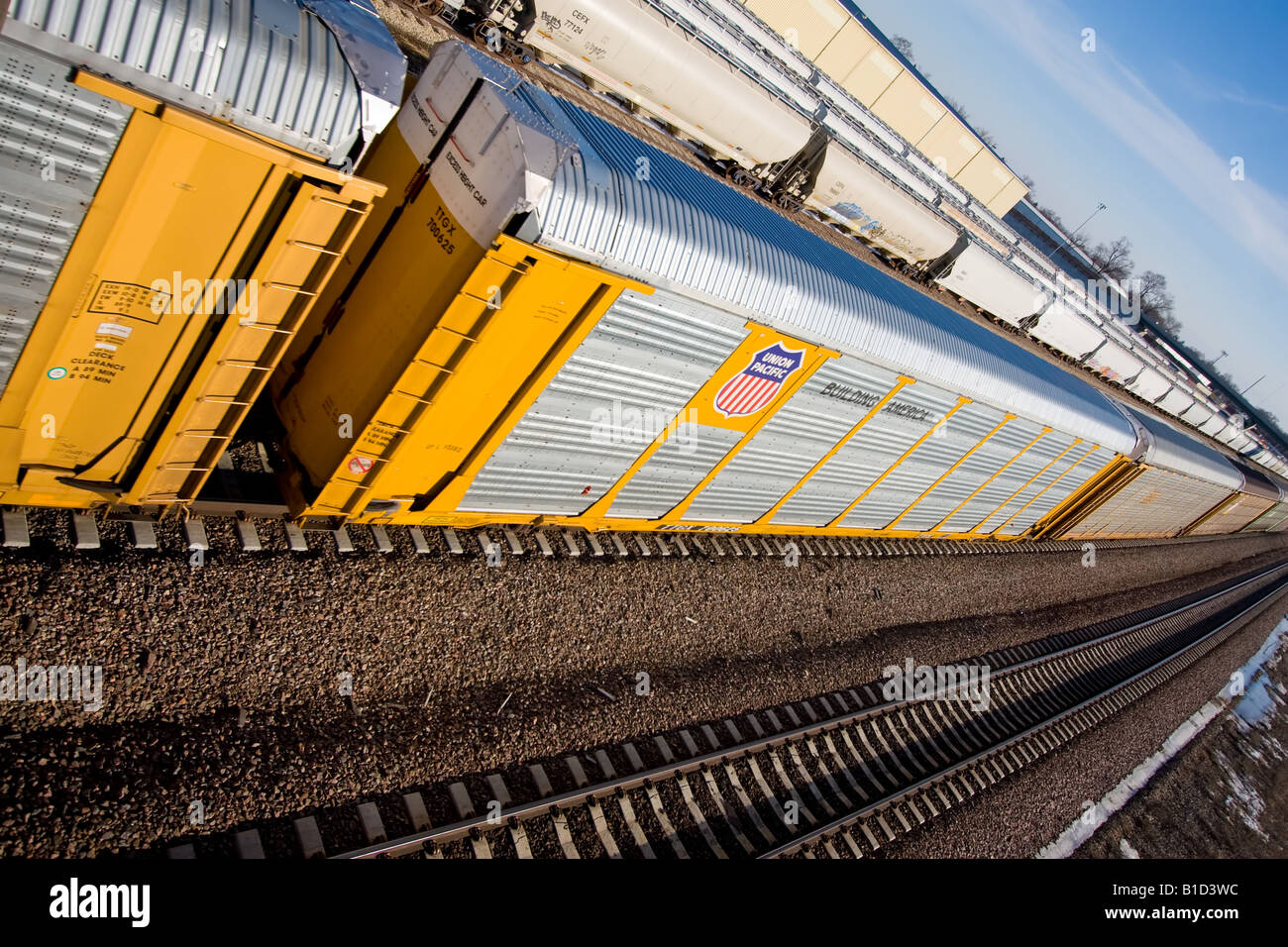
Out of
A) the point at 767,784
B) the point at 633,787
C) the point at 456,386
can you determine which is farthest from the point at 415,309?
the point at 767,784

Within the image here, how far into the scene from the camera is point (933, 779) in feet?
34.0

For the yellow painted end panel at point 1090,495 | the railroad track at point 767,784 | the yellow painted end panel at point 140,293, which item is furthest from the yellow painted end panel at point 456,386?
the yellow painted end panel at point 1090,495

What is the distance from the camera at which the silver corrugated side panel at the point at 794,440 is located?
911cm

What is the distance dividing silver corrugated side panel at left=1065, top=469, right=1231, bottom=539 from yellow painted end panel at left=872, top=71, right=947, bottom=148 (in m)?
21.7

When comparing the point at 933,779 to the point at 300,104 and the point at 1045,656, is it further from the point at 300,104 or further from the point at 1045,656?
the point at 300,104

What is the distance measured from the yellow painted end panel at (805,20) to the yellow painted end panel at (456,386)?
25879 millimetres

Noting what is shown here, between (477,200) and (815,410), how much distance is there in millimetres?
5397

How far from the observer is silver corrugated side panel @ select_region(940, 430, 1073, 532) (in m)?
14.6

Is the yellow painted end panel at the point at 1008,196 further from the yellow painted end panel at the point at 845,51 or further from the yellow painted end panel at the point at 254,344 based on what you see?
the yellow painted end panel at the point at 254,344

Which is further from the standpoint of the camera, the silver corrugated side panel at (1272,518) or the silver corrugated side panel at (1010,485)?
the silver corrugated side panel at (1272,518)

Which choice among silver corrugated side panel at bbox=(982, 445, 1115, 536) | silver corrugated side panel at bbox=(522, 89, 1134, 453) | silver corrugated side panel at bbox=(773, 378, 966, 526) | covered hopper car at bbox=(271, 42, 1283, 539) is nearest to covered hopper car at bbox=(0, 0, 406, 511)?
covered hopper car at bbox=(271, 42, 1283, 539)
